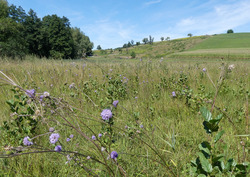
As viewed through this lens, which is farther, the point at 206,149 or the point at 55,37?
the point at 55,37

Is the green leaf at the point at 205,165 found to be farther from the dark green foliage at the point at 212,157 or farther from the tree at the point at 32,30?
the tree at the point at 32,30

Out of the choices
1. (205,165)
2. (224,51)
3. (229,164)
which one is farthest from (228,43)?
(205,165)

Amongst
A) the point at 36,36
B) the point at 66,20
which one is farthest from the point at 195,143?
the point at 66,20

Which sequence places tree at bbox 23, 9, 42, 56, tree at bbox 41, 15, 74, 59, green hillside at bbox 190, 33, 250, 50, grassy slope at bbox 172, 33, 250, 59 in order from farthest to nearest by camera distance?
1. green hillside at bbox 190, 33, 250, 50
2. tree at bbox 41, 15, 74, 59
3. tree at bbox 23, 9, 42, 56
4. grassy slope at bbox 172, 33, 250, 59

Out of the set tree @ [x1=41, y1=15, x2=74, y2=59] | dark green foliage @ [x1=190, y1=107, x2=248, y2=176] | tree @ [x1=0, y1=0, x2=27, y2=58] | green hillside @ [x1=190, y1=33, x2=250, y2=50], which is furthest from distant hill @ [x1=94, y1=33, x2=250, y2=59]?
dark green foliage @ [x1=190, y1=107, x2=248, y2=176]

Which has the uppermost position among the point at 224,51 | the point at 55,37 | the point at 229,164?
the point at 55,37

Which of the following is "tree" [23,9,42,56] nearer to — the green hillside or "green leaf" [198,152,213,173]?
"green leaf" [198,152,213,173]

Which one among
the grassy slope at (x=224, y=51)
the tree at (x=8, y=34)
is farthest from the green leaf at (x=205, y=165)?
the grassy slope at (x=224, y=51)

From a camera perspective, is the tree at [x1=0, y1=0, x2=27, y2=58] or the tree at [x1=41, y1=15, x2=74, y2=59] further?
the tree at [x1=41, y1=15, x2=74, y2=59]

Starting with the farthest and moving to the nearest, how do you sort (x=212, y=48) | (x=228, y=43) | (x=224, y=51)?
(x=228, y=43) < (x=212, y=48) < (x=224, y=51)

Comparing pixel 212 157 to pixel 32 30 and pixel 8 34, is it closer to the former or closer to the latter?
pixel 8 34

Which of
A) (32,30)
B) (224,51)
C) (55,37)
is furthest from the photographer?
(55,37)

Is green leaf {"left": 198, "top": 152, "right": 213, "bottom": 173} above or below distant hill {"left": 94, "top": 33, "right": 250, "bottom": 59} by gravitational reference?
below

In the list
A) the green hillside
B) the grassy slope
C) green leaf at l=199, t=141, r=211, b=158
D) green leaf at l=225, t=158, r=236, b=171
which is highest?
the green hillside
